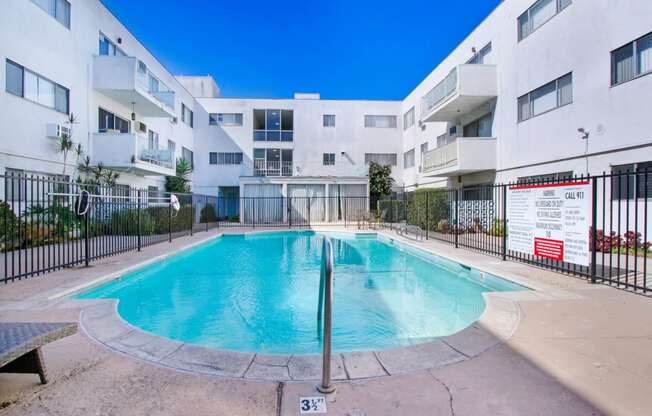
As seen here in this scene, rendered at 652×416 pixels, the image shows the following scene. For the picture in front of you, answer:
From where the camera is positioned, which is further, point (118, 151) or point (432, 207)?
point (432, 207)

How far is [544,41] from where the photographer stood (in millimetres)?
12312

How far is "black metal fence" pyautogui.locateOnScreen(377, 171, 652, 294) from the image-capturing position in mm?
5677

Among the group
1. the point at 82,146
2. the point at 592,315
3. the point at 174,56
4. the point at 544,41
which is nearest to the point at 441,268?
the point at 592,315

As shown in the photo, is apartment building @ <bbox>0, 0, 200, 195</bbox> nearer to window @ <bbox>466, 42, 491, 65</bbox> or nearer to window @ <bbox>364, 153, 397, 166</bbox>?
window @ <bbox>364, 153, 397, 166</bbox>

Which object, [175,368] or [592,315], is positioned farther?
[592,315]

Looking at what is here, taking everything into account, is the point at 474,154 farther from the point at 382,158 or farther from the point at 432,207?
the point at 382,158

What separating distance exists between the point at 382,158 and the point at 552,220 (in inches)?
804

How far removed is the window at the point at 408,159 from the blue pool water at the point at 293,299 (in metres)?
15.2

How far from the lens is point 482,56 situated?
1648 cm

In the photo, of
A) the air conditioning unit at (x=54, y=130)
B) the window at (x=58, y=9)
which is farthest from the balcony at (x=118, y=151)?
the window at (x=58, y=9)

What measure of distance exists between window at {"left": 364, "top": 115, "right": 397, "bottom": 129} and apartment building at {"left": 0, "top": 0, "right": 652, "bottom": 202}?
2170 millimetres

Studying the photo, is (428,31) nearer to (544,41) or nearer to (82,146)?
(544,41)

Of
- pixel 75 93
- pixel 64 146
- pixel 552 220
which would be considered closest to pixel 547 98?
pixel 552 220

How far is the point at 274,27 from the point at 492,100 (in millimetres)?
11096
